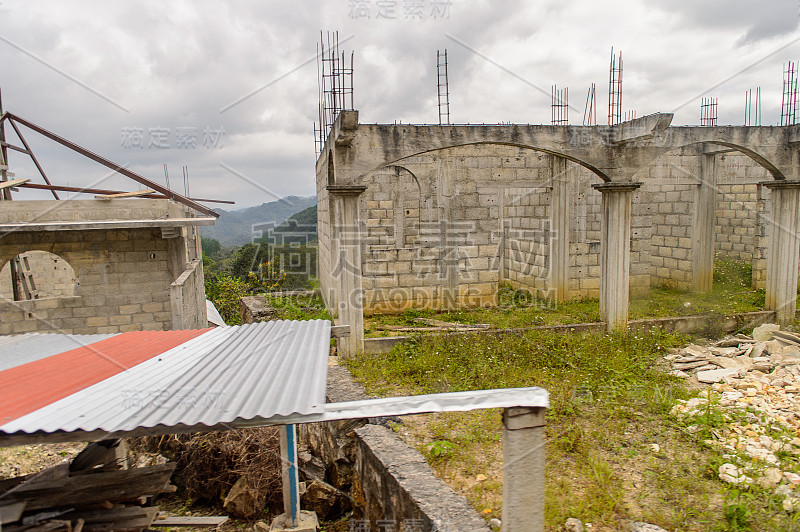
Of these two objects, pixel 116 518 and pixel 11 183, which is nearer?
pixel 116 518

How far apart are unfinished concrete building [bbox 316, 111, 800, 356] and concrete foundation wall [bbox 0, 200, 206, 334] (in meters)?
3.26

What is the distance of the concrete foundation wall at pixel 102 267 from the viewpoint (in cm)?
816

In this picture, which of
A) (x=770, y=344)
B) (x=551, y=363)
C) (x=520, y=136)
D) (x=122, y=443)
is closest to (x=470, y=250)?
(x=520, y=136)

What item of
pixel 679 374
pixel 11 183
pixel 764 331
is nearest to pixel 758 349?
pixel 764 331

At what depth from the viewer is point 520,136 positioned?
7.46 metres

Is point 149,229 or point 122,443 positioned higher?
point 149,229

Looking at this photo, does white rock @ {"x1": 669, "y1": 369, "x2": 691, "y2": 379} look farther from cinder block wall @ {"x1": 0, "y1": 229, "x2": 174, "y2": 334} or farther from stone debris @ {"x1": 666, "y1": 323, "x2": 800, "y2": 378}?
cinder block wall @ {"x1": 0, "y1": 229, "x2": 174, "y2": 334}

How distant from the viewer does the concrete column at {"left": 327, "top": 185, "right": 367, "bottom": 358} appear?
7107 mm

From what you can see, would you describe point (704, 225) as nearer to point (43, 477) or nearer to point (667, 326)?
point (667, 326)

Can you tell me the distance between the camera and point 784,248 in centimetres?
886

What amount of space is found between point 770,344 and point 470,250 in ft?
17.5

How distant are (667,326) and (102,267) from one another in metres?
10.5

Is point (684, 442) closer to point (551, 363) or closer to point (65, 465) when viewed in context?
point (551, 363)

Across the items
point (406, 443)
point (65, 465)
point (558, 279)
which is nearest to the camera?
point (65, 465)
